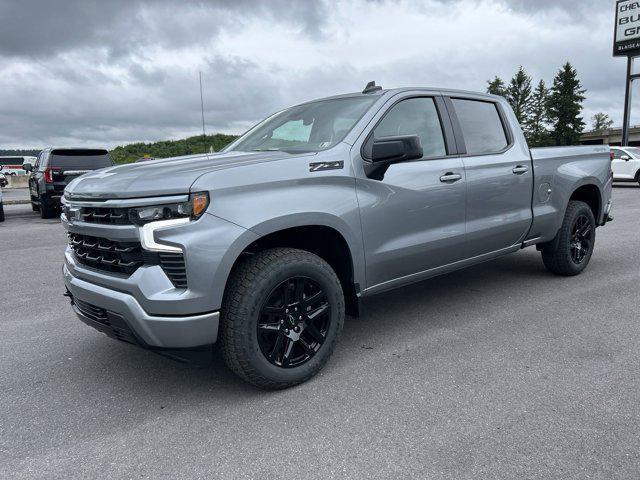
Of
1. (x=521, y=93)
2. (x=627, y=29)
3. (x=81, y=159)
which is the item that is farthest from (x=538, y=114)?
(x=81, y=159)

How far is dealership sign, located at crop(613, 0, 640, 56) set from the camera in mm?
31609

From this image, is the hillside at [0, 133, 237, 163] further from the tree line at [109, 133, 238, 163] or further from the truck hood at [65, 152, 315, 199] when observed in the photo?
the truck hood at [65, 152, 315, 199]

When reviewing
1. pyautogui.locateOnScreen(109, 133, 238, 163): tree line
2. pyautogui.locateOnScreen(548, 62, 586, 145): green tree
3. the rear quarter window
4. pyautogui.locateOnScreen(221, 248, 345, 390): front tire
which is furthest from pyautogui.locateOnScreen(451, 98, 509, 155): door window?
pyautogui.locateOnScreen(548, 62, 586, 145): green tree

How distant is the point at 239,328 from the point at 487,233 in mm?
2407

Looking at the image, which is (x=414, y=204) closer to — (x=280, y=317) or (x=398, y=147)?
(x=398, y=147)

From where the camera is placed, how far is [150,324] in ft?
8.51

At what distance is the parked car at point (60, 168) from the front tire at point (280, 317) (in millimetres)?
10776

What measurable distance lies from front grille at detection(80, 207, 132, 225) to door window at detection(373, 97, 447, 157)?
1781 millimetres

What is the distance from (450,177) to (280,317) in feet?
5.73

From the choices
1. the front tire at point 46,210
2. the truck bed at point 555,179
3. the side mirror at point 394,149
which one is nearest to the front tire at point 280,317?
the side mirror at point 394,149

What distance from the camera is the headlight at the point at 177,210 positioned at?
8.52ft

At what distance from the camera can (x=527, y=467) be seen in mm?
2213

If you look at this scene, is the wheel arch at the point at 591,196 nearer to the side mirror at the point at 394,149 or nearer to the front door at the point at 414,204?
the front door at the point at 414,204

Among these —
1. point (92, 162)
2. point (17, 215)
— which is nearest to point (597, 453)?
point (92, 162)
